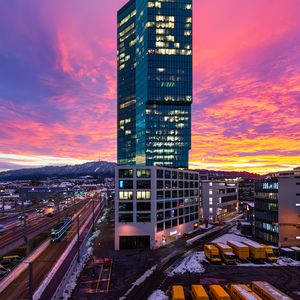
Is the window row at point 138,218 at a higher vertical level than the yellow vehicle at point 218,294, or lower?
higher

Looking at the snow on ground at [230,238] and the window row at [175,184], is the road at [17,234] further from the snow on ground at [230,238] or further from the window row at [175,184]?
the snow on ground at [230,238]

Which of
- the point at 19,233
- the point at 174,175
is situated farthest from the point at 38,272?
the point at 174,175

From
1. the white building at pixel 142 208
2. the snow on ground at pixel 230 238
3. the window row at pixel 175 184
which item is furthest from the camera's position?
the snow on ground at pixel 230 238

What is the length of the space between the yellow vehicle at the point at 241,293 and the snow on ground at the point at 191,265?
1522cm

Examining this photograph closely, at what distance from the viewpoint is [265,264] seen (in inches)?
2712

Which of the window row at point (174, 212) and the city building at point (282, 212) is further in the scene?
the window row at point (174, 212)

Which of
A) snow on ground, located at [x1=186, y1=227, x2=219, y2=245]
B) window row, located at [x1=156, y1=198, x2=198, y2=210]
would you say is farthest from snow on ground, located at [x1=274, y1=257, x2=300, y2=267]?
window row, located at [x1=156, y1=198, x2=198, y2=210]

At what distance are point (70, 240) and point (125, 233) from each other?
636 inches

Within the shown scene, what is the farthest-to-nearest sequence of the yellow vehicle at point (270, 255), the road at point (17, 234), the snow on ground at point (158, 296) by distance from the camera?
the road at point (17, 234) → the yellow vehicle at point (270, 255) → the snow on ground at point (158, 296)

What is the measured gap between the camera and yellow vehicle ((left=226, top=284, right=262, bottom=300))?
4189 cm

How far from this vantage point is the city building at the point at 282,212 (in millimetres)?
84812

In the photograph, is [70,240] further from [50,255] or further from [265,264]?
[265,264]

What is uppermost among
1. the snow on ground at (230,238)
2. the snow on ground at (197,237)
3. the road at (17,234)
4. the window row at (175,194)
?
the window row at (175,194)

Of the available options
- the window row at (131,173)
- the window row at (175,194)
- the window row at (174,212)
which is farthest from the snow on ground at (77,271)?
the window row at (175,194)
